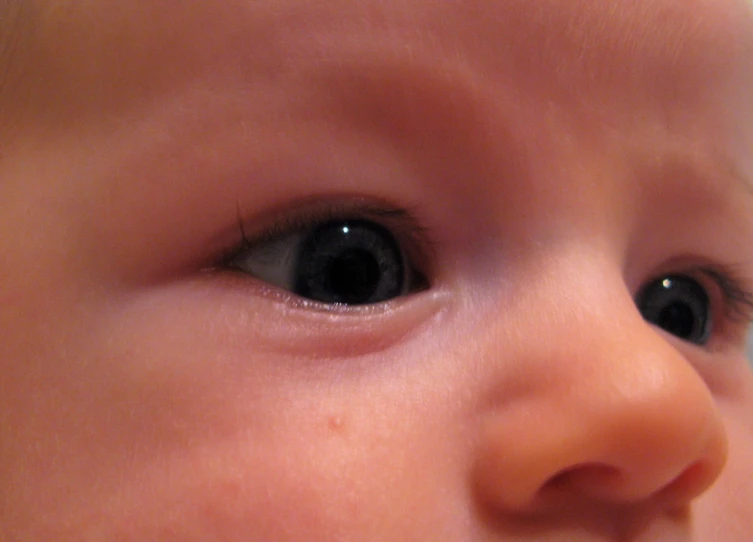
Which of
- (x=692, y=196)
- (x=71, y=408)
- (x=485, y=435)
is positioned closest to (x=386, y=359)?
(x=485, y=435)

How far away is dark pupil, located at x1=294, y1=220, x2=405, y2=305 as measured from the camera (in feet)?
1.69

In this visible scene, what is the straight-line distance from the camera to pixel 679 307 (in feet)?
2.38

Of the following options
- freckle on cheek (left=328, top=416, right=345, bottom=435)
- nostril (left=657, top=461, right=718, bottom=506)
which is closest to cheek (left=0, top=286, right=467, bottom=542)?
freckle on cheek (left=328, top=416, right=345, bottom=435)

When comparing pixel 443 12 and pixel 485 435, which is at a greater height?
pixel 443 12

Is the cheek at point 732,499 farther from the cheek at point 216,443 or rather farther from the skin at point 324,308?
the cheek at point 216,443

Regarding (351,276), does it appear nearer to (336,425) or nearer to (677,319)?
(336,425)

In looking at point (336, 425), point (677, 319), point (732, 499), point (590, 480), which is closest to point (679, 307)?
point (677, 319)

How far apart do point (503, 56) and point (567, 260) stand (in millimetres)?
159

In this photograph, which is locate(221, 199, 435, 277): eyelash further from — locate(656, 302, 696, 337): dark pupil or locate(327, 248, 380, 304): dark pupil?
locate(656, 302, 696, 337): dark pupil

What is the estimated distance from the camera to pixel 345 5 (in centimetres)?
47

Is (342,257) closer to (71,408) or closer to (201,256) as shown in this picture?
(201,256)

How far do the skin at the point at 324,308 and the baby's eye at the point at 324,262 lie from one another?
0.06ft

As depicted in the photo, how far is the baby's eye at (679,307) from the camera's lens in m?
0.69

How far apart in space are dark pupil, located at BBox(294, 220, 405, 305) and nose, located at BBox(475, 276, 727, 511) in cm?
11
